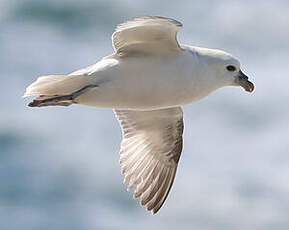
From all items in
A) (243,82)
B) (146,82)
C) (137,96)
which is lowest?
(137,96)

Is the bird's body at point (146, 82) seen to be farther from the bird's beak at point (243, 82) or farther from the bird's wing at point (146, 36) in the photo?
the bird's beak at point (243, 82)

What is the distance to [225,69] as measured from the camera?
1024 centimetres

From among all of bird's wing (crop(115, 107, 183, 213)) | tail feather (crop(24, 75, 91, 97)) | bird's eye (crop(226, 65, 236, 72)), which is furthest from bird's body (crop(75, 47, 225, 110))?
→ bird's wing (crop(115, 107, 183, 213))

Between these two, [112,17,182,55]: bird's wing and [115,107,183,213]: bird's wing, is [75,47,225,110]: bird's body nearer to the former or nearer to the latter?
A: [112,17,182,55]: bird's wing

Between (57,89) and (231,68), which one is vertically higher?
(231,68)

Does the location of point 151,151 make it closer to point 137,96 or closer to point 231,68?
point 231,68

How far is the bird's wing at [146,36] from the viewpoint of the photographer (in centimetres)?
948

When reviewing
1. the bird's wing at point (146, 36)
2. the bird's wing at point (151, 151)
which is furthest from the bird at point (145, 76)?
the bird's wing at point (151, 151)

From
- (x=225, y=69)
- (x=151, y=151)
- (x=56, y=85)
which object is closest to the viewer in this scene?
(x=56, y=85)

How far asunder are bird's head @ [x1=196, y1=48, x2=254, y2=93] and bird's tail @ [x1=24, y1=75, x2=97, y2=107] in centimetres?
128

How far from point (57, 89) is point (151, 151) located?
220 centimetres

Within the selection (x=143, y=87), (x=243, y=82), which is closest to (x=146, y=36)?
(x=143, y=87)

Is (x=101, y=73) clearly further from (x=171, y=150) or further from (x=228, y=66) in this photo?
(x=171, y=150)

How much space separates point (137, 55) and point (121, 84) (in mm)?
445
